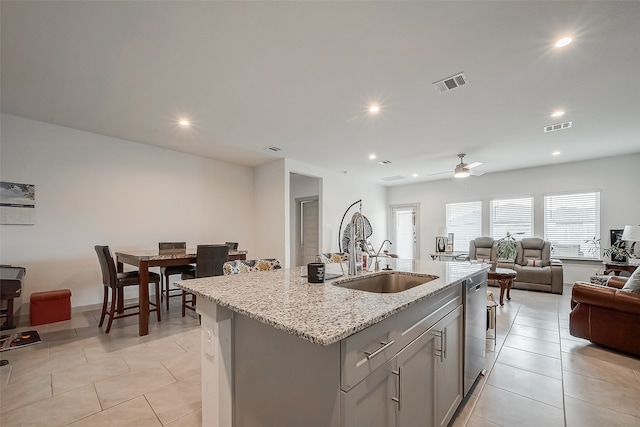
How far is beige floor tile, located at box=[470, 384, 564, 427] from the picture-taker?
1.78m

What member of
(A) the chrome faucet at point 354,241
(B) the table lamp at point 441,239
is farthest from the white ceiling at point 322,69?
(B) the table lamp at point 441,239

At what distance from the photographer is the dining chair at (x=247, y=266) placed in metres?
2.13

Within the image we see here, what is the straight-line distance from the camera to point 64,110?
3.38 meters

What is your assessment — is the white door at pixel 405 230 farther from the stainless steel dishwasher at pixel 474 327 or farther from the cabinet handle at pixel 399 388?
the cabinet handle at pixel 399 388

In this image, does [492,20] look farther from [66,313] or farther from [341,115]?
[66,313]

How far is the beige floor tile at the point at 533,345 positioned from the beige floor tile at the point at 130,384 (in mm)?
3379

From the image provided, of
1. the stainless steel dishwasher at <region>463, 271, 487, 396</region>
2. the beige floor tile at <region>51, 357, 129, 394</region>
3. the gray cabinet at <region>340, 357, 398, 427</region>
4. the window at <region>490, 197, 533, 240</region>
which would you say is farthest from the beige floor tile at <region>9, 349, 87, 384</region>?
the window at <region>490, 197, 533, 240</region>

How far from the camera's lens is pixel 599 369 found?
2410mm

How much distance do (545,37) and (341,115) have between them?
2.01 metres

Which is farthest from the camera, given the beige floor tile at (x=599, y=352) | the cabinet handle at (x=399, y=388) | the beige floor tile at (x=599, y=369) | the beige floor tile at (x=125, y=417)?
the beige floor tile at (x=599, y=352)

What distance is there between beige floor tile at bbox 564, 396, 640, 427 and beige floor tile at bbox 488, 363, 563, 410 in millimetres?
76

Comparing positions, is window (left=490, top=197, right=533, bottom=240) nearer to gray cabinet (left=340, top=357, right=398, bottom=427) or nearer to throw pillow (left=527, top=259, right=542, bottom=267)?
throw pillow (left=527, top=259, right=542, bottom=267)

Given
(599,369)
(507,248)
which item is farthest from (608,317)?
(507,248)

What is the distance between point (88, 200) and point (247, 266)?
134 inches
